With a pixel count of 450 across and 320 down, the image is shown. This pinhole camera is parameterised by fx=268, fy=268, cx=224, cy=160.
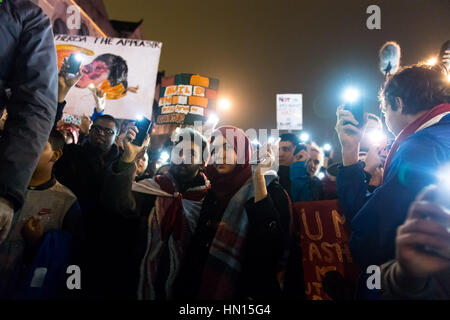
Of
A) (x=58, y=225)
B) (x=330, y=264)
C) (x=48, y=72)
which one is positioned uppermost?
(x=48, y=72)

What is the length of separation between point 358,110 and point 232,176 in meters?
1.22

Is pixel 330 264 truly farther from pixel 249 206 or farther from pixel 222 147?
pixel 222 147

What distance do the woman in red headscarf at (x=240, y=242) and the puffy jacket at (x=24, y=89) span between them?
1297 millimetres

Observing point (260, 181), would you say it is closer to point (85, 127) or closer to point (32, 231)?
point (32, 231)

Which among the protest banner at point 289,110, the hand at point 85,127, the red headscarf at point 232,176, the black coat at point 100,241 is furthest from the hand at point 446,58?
the protest banner at point 289,110

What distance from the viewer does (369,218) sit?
5.31 feet

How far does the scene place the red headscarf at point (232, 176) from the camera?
233cm

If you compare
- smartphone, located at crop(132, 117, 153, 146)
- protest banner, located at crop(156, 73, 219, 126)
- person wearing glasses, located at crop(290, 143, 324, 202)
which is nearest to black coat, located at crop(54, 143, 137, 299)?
smartphone, located at crop(132, 117, 153, 146)

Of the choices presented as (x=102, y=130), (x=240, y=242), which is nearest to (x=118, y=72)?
(x=102, y=130)

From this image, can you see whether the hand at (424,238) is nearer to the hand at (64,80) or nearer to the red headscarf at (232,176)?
the red headscarf at (232,176)

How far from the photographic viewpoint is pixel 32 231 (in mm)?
2070
